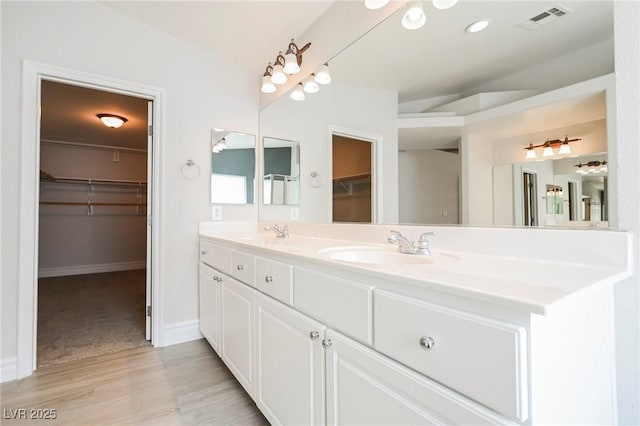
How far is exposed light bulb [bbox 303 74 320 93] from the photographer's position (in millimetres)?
1979

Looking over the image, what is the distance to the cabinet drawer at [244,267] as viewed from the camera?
55.5 inches

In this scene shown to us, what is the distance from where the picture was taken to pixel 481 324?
1.80 ft

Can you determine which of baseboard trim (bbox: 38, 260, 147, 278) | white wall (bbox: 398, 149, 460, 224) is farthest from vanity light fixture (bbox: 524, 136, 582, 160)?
baseboard trim (bbox: 38, 260, 147, 278)

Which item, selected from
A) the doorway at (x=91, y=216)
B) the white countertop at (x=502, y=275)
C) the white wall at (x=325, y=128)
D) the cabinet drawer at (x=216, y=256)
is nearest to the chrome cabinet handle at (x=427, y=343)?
the white countertop at (x=502, y=275)

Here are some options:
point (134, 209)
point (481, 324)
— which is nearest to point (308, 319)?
point (481, 324)

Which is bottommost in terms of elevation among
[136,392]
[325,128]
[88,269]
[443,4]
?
Result: [136,392]

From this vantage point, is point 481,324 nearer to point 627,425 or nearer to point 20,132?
point 627,425

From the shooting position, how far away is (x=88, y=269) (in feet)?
16.1

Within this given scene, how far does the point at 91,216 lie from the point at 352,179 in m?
5.31

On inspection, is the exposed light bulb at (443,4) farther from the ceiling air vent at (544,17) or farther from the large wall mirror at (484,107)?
the ceiling air vent at (544,17)

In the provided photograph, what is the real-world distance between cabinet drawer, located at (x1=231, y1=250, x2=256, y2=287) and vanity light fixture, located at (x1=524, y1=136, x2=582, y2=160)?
123 cm

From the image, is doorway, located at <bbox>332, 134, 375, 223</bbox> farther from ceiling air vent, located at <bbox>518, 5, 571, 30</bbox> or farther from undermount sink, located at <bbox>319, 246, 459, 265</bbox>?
ceiling air vent, located at <bbox>518, 5, 571, 30</bbox>

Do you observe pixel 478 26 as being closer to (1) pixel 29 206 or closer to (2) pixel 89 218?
(1) pixel 29 206

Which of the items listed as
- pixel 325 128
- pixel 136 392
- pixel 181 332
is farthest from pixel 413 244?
pixel 181 332
